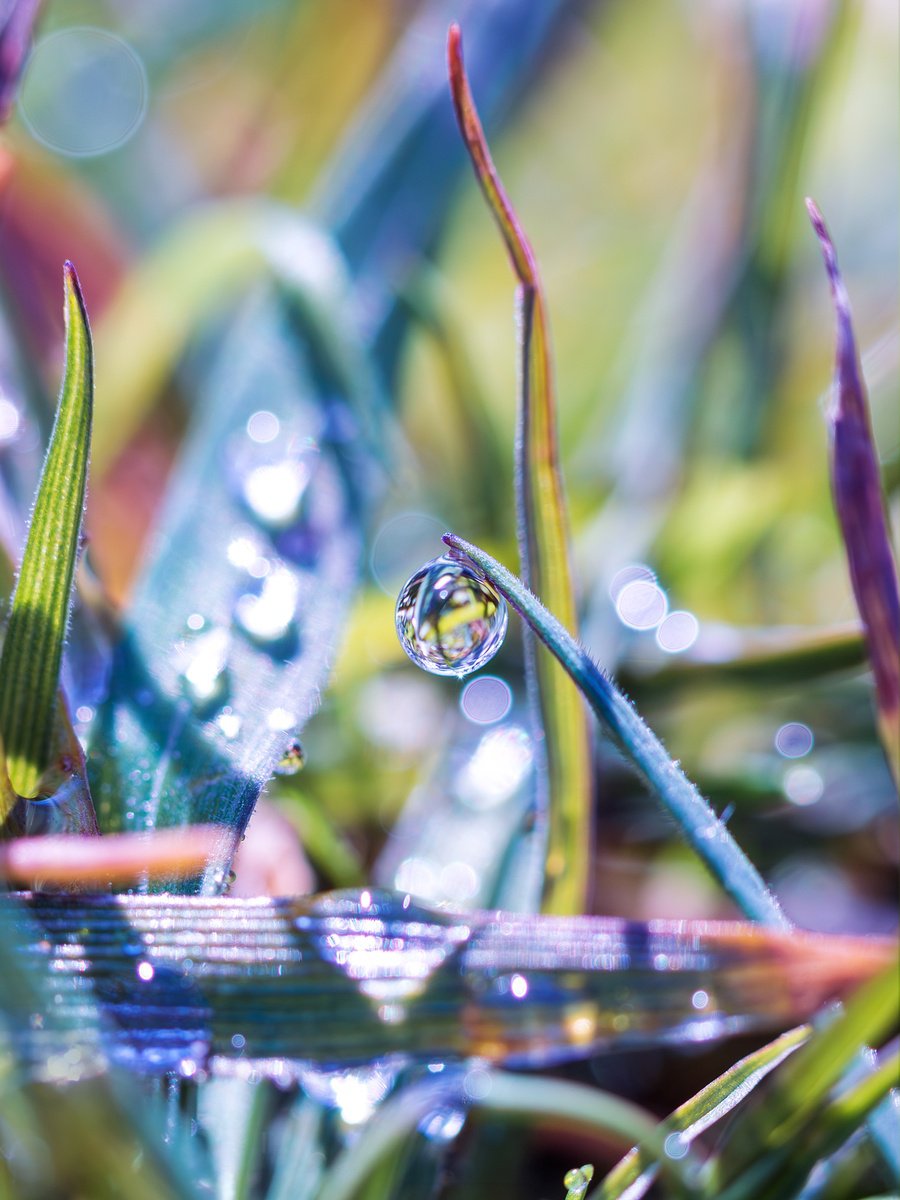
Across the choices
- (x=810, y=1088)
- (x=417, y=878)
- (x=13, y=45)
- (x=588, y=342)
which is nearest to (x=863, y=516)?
(x=810, y=1088)

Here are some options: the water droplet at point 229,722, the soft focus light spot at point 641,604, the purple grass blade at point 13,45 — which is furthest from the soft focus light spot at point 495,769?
the purple grass blade at point 13,45

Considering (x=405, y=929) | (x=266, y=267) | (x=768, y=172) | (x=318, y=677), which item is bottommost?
(x=405, y=929)

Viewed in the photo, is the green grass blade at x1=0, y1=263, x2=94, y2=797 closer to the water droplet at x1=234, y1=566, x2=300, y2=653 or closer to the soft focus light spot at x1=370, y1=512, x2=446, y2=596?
the water droplet at x1=234, y1=566, x2=300, y2=653

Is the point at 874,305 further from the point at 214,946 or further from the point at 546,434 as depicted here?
the point at 214,946

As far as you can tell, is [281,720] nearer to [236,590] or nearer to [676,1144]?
[236,590]

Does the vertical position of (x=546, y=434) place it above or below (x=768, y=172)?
below

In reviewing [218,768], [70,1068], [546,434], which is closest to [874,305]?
[546,434]

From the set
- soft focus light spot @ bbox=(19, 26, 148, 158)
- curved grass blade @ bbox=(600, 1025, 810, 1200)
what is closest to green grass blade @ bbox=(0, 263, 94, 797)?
curved grass blade @ bbox=(600, 1025, 810, 1200)

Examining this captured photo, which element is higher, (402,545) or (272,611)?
(402,545)
